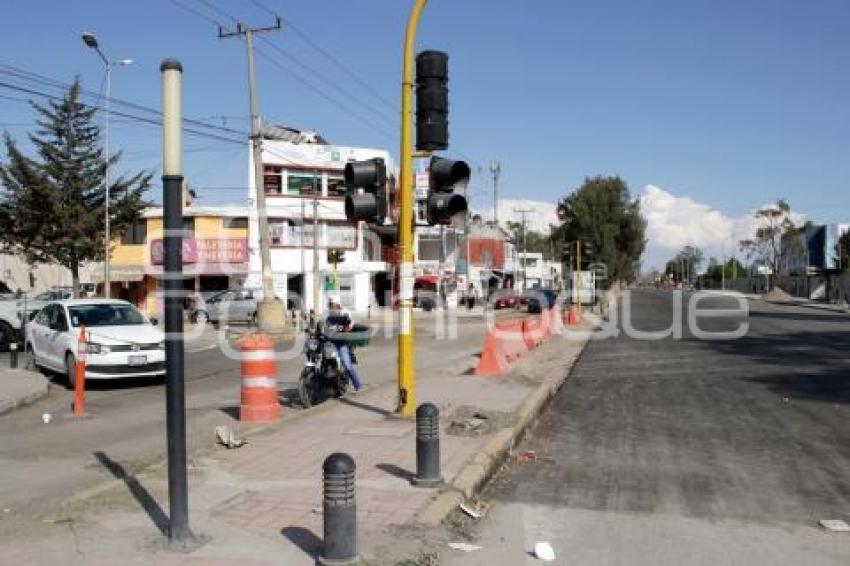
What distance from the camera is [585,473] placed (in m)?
8.66

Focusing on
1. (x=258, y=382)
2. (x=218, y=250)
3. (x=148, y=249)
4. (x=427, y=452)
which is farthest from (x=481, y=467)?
(x=148, y=249)

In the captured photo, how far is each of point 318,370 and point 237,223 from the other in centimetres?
4005

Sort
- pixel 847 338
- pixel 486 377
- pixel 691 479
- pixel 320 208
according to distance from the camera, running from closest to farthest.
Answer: pixel 691 479, pixel 486 377, pixel 847 338, pixel 320 208

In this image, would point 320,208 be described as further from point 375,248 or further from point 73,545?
point 73,545

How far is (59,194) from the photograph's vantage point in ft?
108

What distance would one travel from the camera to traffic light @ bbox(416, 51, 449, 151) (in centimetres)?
1024

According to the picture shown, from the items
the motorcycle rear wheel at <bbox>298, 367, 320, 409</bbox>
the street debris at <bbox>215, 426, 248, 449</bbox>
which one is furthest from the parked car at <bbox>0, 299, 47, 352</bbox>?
the street debris at <bbox>215, 426, 248, 449</bbox>

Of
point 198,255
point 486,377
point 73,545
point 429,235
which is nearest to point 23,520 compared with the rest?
point 73,545

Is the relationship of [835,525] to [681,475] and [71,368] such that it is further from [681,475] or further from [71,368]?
[71,368]

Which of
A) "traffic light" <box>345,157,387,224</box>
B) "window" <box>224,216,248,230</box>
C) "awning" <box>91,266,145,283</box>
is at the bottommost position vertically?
"awning" <box>91,266,145,283</box>

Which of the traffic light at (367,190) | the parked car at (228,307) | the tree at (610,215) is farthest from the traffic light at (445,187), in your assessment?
the tree at (610,215)

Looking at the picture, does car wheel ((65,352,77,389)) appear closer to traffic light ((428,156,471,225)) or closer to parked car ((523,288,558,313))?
traffic light ((428,156,471,225))

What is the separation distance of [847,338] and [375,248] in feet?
121

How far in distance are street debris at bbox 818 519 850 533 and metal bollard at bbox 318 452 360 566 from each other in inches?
147
